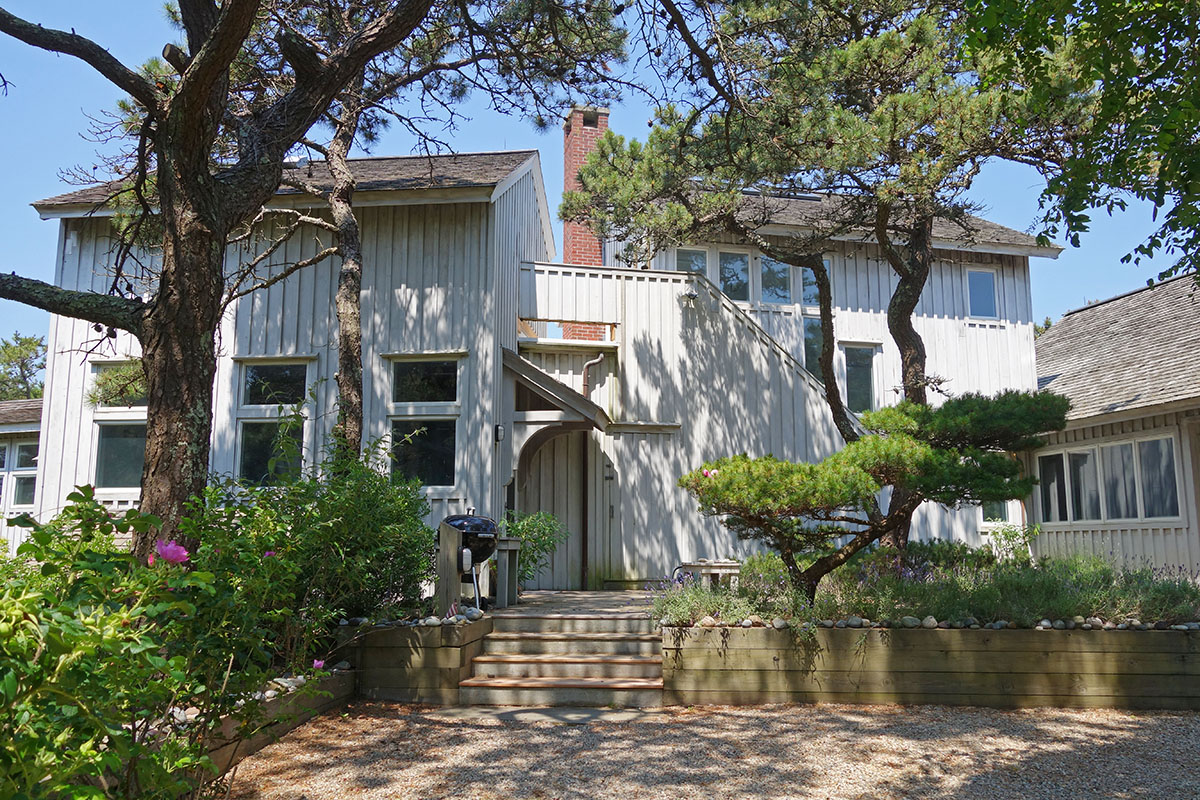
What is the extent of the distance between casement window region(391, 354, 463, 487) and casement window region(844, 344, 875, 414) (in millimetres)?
7906

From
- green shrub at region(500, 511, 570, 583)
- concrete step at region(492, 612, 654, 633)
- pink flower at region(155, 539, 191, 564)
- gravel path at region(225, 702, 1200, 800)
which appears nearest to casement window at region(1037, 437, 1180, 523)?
gravel path at region(225, 702, 1200, 800)

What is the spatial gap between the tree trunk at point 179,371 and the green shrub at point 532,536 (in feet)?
18.5

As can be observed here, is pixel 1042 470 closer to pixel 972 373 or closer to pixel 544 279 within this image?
pixel 972 373

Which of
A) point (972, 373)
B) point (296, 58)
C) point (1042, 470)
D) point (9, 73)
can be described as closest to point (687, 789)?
point (296, 58)

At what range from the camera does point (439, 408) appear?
1068 cm

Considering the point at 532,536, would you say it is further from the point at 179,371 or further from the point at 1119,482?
the point at 1119,482

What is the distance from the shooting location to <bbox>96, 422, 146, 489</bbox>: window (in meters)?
11.1

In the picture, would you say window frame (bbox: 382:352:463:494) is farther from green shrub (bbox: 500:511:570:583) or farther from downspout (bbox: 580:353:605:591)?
downspout (bbox: 580:353:605:591)

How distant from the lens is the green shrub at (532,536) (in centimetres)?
1045

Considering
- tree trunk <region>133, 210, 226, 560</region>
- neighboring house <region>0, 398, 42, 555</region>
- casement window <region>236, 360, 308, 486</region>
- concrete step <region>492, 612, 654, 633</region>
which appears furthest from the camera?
neighboring house <region>0, 398, 42, 555</region>

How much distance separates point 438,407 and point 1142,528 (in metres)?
10.1

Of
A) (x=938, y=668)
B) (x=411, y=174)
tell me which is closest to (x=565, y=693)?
(x=938, y=668)

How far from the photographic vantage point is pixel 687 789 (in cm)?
446

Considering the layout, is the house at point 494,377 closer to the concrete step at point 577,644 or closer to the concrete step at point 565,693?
the concrete step at point 577,644
